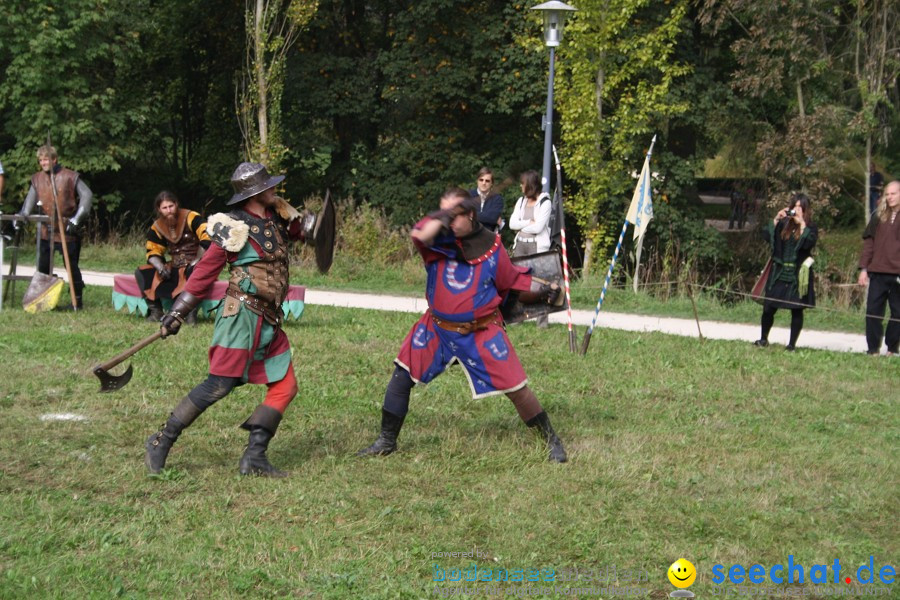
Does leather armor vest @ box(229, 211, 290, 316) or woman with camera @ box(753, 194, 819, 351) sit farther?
woman with camera @ box(753, 194, 819, 351)

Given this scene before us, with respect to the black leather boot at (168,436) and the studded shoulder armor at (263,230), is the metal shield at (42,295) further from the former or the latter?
the studded shoulder armor at (263,230)

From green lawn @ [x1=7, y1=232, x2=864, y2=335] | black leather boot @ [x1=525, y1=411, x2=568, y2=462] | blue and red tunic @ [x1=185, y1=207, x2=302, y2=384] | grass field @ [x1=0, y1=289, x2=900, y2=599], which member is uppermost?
blue and red tunic @ [x1=185, y1=207, x2=302, y2=384]

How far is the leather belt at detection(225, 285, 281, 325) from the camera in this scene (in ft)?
18.8

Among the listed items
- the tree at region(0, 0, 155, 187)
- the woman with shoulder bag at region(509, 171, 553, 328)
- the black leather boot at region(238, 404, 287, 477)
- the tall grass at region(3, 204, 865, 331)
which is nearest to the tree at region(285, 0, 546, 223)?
the tall grass at region(3, 204, 865, 331)

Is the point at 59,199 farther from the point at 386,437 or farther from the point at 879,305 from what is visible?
the point at 879,305

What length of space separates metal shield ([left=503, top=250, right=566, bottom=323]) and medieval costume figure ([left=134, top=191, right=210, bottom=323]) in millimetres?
4537

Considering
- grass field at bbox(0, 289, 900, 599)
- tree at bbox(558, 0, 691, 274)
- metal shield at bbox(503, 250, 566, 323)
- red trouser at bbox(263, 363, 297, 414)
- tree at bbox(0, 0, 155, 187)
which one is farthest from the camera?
tree at bbox(0, 0, 155, 187)

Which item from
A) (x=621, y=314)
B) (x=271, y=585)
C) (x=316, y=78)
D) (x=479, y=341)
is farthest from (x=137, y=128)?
(x=271, y=585)

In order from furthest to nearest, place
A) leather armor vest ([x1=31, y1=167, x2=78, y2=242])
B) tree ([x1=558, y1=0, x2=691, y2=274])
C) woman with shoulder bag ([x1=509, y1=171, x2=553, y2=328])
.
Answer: tree ([x1=558, y1=0, x2=691, y2=274]) < leather armor vest ([x1=31, y1=167, x2=78, y2=242]) < woman with shoulder bag ([x1=509, y1=171, x2=553, y2=328])

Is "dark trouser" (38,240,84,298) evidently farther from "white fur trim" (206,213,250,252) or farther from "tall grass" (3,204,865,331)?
"white fur trim" (206,213,250,252)

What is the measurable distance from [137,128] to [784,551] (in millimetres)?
19311

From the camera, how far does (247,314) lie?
5.71 meters

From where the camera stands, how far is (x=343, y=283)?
15578mm

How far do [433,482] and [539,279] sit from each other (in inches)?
58.0
